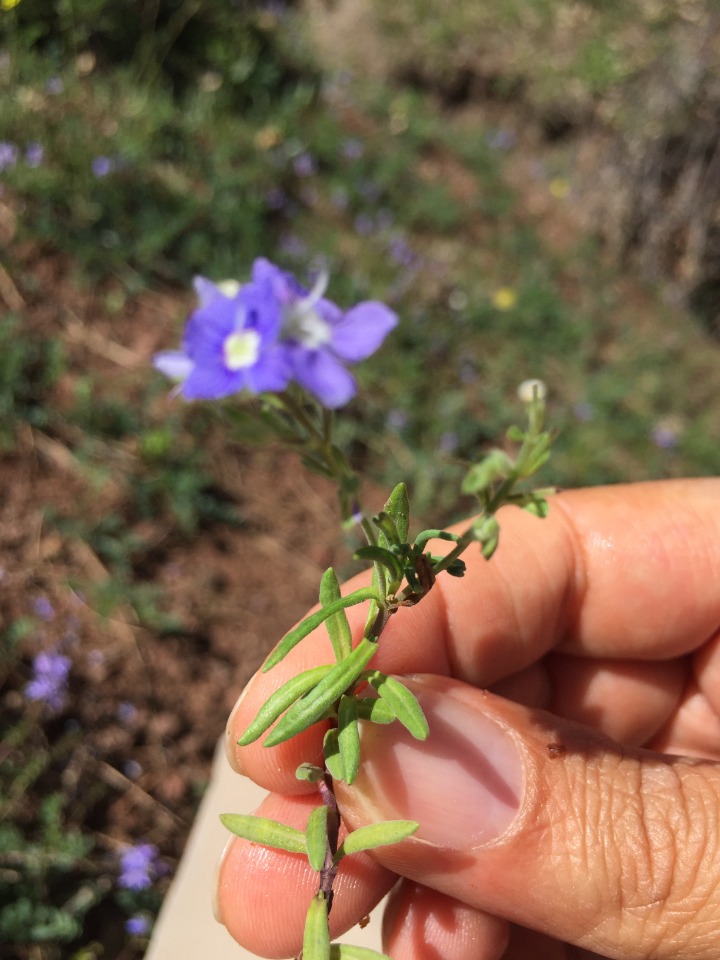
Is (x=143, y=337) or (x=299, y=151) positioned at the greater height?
(x=299, y=151)

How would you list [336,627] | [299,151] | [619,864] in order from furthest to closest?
[299,151], [619,864], [336,627]

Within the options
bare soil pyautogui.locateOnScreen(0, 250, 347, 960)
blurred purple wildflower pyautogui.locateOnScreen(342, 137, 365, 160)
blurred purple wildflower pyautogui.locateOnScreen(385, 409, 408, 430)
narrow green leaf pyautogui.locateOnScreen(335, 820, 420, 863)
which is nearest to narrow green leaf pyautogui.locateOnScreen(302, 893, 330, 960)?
narrow green leaf pyautogui.locateOnScreen(335, 820, 420, 863)

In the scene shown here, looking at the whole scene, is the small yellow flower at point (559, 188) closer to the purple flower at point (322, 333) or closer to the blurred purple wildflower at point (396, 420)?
the blurred purple wildflower at point (396, 420)

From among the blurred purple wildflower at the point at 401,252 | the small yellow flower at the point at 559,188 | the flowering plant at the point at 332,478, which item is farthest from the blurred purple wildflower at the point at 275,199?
the flowering plant at the point at 332,478

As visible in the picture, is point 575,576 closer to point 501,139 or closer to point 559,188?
point 559,188

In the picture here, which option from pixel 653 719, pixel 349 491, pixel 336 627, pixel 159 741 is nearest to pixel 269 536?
pixel 159 741

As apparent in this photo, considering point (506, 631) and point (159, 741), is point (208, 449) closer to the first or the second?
point (159, 741)
